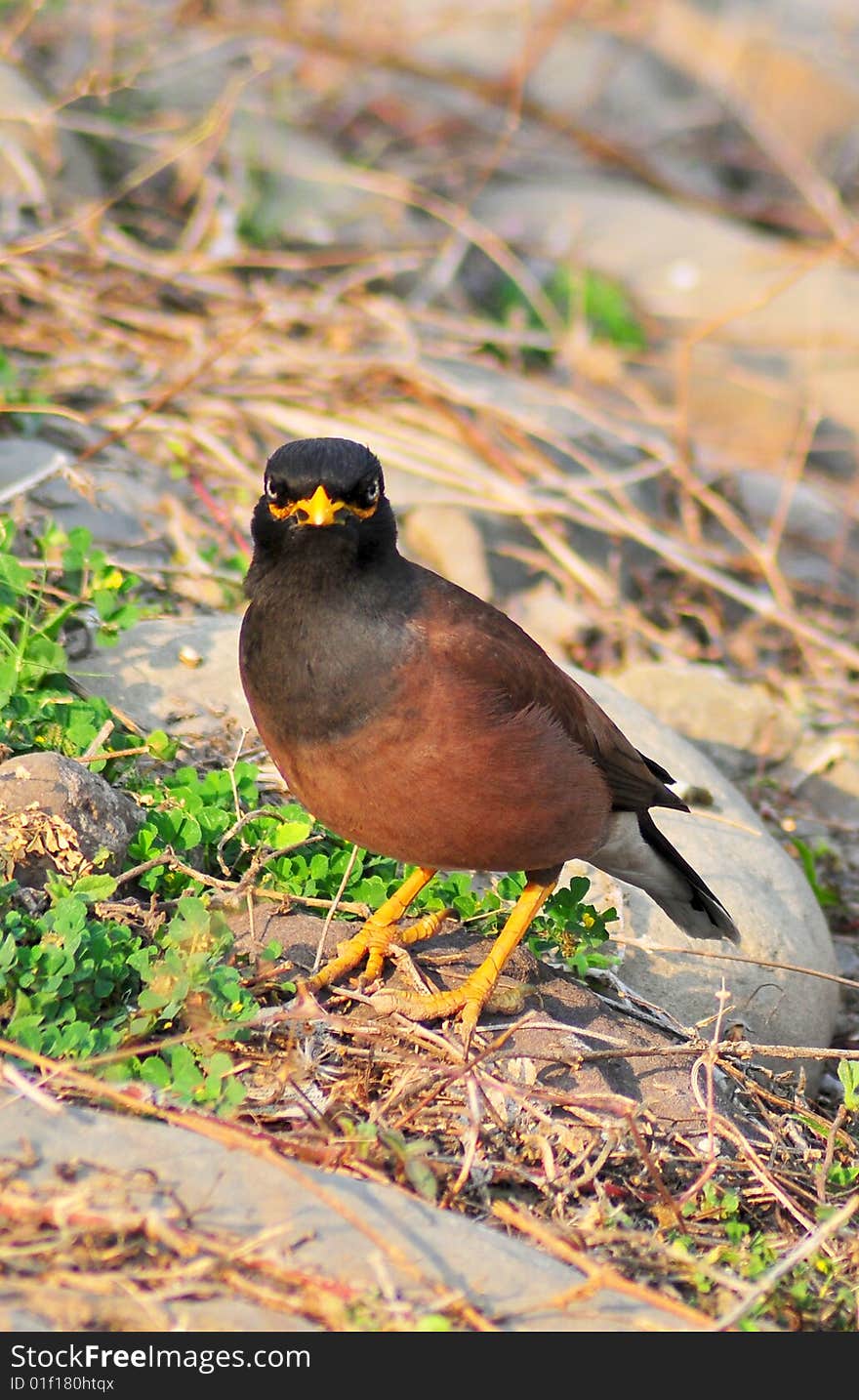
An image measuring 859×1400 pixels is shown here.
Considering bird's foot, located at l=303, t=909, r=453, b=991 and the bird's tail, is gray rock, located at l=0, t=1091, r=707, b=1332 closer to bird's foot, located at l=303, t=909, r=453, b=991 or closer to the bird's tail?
bird's foot, located at l=303, t=909, r=453, b=991

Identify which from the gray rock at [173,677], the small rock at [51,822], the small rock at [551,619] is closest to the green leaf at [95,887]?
the small rock at [51,822]

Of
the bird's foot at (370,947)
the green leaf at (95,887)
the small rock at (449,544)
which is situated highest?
the green leaf at (95,887)

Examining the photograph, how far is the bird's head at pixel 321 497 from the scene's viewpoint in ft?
12.7

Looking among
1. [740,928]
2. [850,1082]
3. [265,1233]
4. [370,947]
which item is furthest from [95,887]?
[740,928]

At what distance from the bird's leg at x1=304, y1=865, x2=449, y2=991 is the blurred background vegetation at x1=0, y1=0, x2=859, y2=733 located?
81.8 inches

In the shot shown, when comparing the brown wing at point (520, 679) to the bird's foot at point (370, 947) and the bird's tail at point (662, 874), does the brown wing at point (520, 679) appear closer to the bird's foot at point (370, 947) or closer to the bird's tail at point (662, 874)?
the bird's tail at point (662, 874)

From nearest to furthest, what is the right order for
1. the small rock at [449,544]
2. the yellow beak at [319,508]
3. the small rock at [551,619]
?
1. the yellow beak at [319,508]
2. the small rock at [551,619]
3. the small rock at [449,544]

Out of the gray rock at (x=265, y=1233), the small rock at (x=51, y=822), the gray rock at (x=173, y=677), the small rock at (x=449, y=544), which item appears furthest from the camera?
the small rock at (x=449, y=544)

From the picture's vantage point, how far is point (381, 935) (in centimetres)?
445

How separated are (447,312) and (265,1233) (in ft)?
25.7

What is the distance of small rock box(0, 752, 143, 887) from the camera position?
4.03 metres

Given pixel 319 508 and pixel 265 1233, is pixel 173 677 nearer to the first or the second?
pixel 319 508

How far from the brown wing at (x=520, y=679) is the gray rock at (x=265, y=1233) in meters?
1.45

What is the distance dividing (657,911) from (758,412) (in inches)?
256
